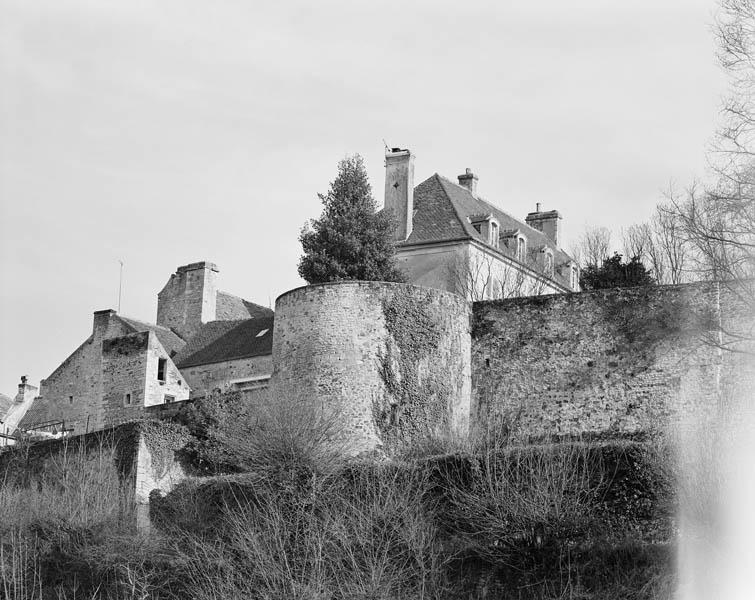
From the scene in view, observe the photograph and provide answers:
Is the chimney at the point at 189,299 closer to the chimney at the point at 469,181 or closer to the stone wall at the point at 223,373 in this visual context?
the stone wall at the point at 223,373

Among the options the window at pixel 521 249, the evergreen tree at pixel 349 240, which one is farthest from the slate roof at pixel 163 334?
the window at pixel 521 249

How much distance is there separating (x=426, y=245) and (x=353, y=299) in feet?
34.9

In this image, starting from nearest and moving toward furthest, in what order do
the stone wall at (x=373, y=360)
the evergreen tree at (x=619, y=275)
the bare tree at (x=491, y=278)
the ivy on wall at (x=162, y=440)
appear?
1. the stone wall at (x=373, y=360)
2. the ivy on wall at (x=162, y=440)
3. the evergreen tree at (x=619, y=275)
4. the bare tree at (x=491, y=278)

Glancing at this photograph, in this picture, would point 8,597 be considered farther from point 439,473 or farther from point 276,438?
point 439,473

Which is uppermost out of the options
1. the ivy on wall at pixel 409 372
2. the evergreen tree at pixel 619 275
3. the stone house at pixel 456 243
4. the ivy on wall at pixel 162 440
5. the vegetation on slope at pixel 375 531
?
the stone house at pixel 456 243

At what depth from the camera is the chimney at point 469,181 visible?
1890 inches

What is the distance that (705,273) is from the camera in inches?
1061

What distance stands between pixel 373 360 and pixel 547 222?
2061 cm

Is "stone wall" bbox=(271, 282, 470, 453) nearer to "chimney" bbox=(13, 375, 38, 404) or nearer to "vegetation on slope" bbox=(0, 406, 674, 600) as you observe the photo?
"vegetation on slope" bbox=(0, 406, 674, 600)

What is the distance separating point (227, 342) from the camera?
42.8 metres

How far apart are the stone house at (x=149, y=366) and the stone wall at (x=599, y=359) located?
8.07m

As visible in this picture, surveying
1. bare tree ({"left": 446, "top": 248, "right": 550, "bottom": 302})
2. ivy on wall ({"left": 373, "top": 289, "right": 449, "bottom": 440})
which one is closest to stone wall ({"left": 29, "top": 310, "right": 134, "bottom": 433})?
bare tree ({"left": 446, "top": 248, "right": 550, "bottom": 302})

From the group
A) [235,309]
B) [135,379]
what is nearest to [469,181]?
[235,309]

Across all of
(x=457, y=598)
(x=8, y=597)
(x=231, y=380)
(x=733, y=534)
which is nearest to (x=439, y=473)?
(x=457, y=598)
